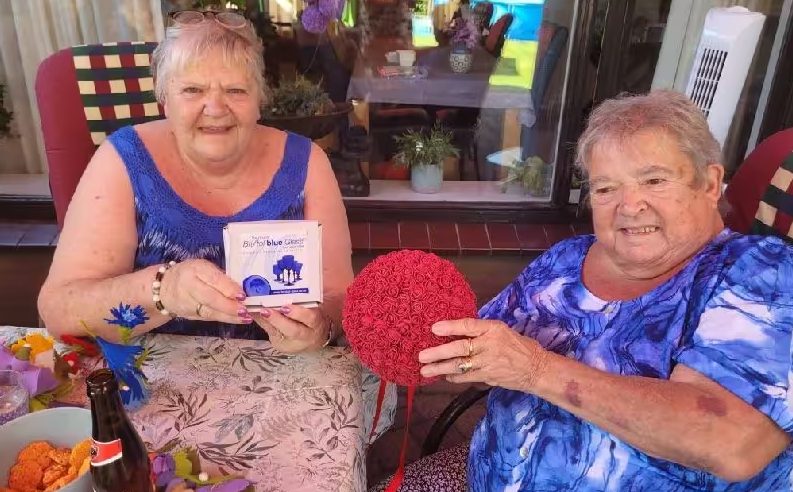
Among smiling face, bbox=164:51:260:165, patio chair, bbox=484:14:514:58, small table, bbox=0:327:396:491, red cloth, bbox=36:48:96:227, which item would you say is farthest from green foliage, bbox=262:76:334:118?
small table, bbox=0:327:396:491

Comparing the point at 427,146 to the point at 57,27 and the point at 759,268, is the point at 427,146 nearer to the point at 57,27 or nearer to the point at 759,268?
the point at 57,27

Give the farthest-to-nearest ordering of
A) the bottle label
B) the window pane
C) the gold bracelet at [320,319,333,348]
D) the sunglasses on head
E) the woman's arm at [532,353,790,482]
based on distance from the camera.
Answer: the window pane
the sunglasses on head
the gold bracelet at [320,319,333,348]
the woman's arm at [532,353,790,482]
the bottle label

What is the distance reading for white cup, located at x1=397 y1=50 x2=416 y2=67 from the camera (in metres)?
3.21

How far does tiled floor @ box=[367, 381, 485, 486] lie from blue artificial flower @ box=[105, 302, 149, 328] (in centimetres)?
111

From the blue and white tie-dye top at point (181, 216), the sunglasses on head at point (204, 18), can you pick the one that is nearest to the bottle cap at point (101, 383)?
the blue and white tie-dye top at point (181, 216)

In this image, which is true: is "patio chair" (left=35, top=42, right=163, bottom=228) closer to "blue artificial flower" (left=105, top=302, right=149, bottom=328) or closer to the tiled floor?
"blue artificial flower" (left=105, top=302, right=149, bottom=328)

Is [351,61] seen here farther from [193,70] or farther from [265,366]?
[265,366]

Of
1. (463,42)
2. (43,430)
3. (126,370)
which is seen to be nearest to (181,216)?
(126,370)

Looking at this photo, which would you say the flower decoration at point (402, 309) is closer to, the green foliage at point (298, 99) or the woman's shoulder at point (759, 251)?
the woman's shoulder at point (759, 251)

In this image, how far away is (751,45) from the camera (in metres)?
2.25

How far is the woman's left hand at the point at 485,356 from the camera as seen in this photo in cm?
95

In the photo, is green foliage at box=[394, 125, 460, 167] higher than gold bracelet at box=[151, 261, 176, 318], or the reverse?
gold bracelet at box=[151, 261, 176, 318]

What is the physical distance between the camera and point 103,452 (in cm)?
79

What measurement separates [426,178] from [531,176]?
22.7 inches
